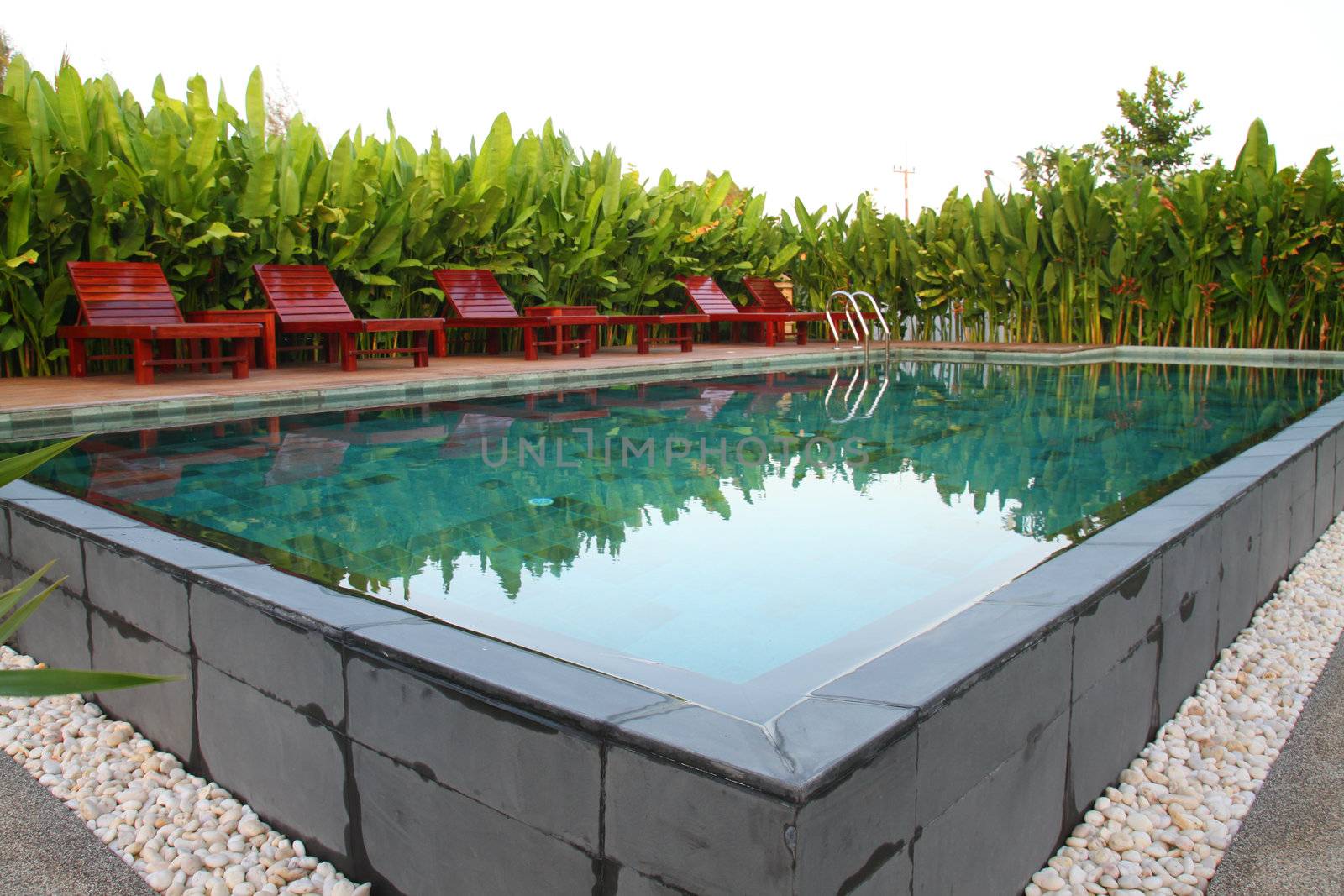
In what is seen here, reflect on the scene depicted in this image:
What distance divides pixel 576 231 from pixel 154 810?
971cm

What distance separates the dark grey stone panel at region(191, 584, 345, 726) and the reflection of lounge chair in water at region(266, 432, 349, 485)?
6.79ft

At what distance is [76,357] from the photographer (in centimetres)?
802

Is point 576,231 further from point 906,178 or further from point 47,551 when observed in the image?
point 906,178

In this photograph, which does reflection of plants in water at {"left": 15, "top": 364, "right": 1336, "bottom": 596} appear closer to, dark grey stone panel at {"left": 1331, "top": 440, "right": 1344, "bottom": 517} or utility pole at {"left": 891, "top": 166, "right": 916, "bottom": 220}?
dark grey stone panel at {"left": 1331, "top": 440, "right": 1344, "bottom": 517}

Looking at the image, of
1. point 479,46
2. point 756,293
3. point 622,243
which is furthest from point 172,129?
point 479,46

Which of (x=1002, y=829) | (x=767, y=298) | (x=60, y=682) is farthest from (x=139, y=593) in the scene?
(x=767, y=298)

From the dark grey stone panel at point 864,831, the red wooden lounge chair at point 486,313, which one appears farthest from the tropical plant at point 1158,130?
the dark grey stone panel at point 864,831

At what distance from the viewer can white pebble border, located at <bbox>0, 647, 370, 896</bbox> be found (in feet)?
6.87

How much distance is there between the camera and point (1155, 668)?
2.64 meters

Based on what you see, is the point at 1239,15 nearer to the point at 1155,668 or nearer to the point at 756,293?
the point at 756,293

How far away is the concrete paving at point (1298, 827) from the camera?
6.73 ft

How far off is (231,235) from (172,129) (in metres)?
1.10

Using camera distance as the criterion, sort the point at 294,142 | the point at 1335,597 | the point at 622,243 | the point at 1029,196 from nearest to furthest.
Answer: the point at 1335,597, the point at 294,142, the point at 622,243, the point at 1029,196

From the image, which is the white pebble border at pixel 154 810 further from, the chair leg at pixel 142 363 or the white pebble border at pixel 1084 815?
the chair leg at pixel 142 363
